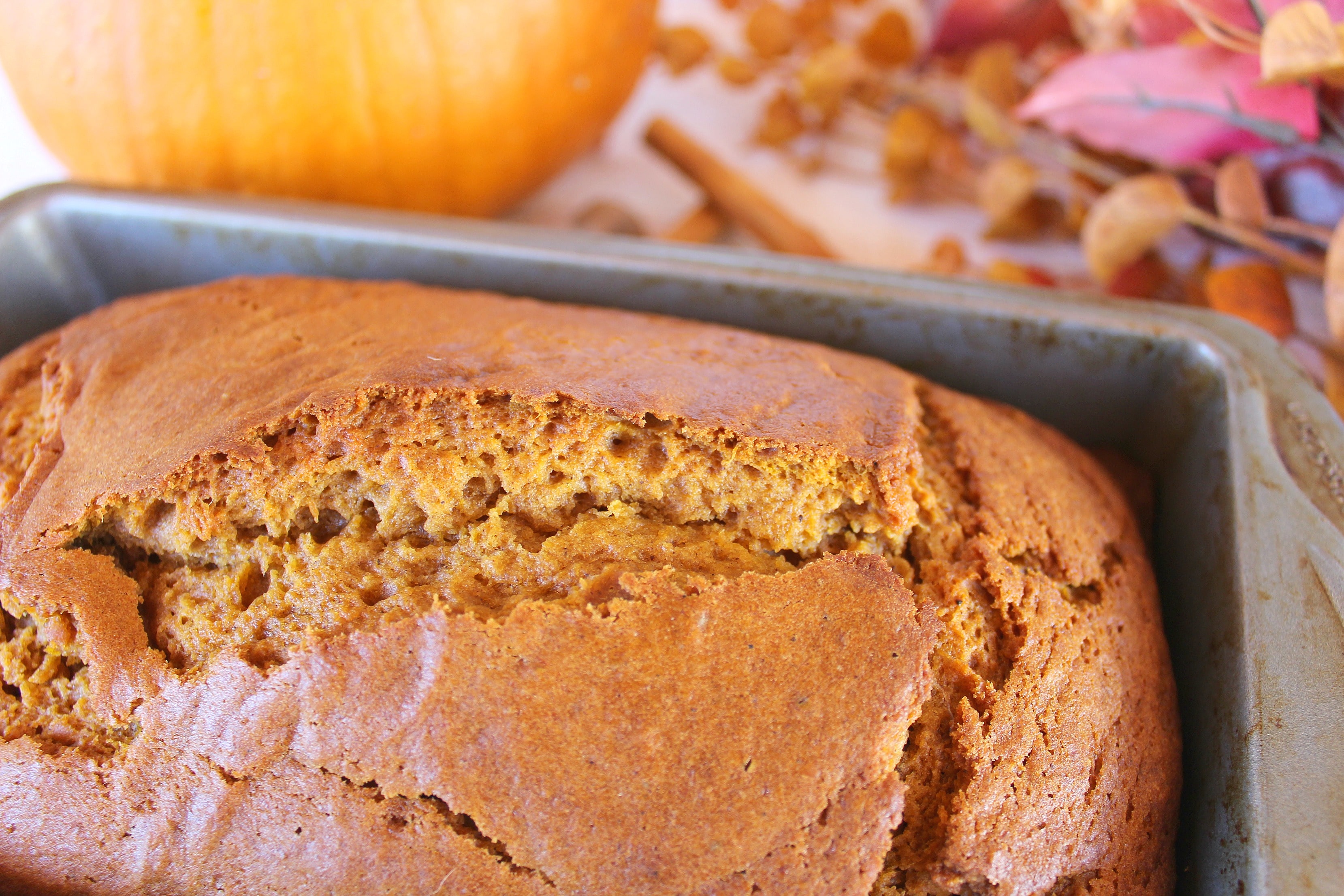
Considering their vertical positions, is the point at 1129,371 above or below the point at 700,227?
above

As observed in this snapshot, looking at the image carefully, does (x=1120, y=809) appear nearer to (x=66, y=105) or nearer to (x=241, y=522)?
(x=241, y=522)

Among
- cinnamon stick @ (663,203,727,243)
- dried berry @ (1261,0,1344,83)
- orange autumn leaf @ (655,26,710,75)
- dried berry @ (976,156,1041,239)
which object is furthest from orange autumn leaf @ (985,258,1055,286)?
orange autumn leaf @ (655,26,710,75)

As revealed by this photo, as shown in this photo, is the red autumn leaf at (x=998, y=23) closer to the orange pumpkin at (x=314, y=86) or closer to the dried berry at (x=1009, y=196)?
the dried berry at (x=1009, y=196)

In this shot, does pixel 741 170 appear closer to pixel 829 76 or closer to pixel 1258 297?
pixel 829 76

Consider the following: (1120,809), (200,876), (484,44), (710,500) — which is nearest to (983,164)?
(484,44)

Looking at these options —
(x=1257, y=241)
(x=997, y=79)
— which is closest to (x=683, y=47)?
(x=997, y=79)

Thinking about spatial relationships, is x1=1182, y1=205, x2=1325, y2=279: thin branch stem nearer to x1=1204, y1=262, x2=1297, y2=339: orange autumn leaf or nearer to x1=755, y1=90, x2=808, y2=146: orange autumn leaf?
x1=1204, y1=262, x2=1297, y2=339: orange autumn leaf
